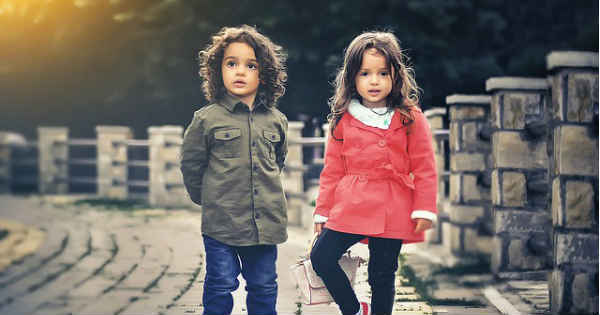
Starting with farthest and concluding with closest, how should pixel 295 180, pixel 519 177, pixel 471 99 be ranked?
pixel 295 180 < pixel 471 99 < pixel 519 177

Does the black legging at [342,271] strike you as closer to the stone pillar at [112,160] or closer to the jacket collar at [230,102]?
the jacket collar at [230,102]

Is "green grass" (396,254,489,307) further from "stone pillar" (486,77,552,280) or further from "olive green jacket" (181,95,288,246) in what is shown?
"olive green jacket" (181,95,288,246)

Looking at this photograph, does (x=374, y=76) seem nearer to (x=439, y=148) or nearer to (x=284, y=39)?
A: (x=439, y=148)

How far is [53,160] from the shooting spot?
14.7 metres

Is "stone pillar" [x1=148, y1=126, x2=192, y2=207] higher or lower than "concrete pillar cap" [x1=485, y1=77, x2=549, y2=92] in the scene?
lower

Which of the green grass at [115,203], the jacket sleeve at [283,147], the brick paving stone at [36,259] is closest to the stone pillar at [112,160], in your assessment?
the green grass at [115,203]

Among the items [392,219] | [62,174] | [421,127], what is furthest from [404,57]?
[62,174]

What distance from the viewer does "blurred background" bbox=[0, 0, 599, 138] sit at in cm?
1122

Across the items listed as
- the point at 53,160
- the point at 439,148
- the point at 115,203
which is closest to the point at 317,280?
the point at 439,148

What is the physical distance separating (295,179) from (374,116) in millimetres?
5904

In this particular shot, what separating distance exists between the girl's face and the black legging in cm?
61

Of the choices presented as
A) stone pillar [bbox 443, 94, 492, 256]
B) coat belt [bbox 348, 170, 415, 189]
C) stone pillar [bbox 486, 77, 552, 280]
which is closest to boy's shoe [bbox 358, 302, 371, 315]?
coat belt [bbox 348, 170, 415, 189]

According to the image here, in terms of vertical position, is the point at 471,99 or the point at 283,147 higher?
the point at 471,99

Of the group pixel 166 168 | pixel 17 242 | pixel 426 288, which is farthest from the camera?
pixel 166 168
